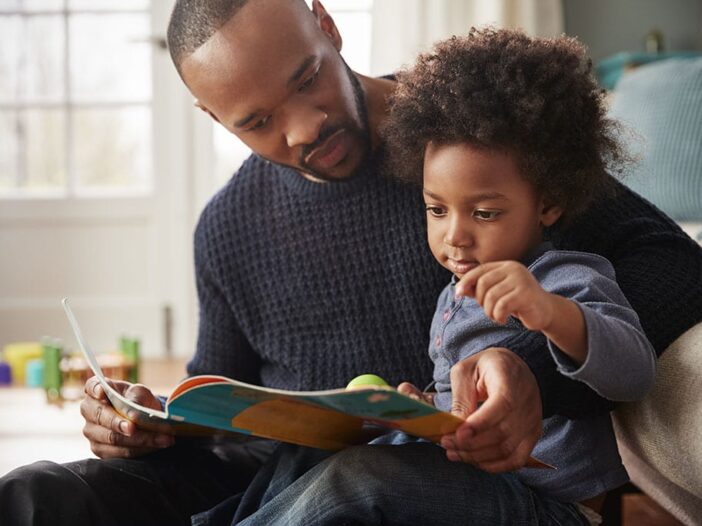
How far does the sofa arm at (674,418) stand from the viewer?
3.18 ft

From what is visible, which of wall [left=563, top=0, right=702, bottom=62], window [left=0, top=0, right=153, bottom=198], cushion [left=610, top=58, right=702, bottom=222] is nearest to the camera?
cushion [left=610, top=58, right=702, bottom=222]

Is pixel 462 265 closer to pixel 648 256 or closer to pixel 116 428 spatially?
pixel 648 256

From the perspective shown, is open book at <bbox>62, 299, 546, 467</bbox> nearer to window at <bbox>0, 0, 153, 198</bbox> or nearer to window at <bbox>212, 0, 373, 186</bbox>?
window at <bbox>212, 0, 373, 186</bbox>

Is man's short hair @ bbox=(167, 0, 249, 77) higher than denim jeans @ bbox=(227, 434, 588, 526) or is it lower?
higher

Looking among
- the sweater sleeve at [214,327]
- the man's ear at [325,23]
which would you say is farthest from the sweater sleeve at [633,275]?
the sweater sleeve at [214,327]

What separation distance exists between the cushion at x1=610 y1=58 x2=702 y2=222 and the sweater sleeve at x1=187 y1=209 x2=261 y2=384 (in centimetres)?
110

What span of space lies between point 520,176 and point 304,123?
0.31m

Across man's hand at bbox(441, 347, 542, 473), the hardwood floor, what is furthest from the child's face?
the hardwood floor

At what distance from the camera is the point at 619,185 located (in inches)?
47.0

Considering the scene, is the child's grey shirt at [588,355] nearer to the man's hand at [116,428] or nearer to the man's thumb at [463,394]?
the man's thumb at [463,394]

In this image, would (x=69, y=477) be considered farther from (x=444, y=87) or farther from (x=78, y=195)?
(x=78, y=195)

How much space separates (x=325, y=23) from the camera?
1.28m

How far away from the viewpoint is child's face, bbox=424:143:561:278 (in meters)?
1.01

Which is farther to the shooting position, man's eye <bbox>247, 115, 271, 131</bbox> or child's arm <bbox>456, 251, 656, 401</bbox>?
man's eye <bbox>247, 115, 271, 131</bbox>
